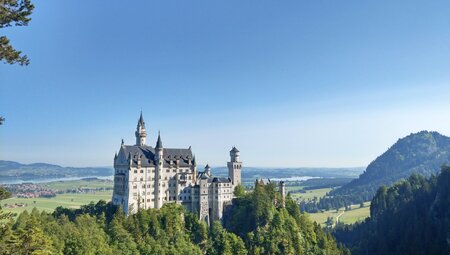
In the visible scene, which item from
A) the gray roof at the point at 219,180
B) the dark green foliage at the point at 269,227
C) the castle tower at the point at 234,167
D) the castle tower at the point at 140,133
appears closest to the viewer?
the dark green foliage at the point at 269,227

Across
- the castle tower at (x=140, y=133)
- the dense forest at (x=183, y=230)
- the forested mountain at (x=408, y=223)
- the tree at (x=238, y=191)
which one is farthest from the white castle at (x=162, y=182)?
the forested mountain at (x=408, y=223)

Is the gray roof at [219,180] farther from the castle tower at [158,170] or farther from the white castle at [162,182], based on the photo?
the castle tower at [158,170]

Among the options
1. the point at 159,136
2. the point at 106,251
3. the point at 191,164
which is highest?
the point at 159,136

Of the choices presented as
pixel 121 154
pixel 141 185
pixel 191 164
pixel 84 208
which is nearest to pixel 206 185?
pixel 191 164

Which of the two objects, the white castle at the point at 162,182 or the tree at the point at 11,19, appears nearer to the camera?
the tree at the point at 11,19

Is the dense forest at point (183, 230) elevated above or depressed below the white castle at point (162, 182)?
below

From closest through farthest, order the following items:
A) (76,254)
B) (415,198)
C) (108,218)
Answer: (76,254), (108,218), (415,198)

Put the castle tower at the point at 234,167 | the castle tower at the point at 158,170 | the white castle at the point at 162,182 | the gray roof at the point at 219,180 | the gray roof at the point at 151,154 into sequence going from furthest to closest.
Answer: the castle tower at the point at 234,167
the gray roof at the point at 219,180
the castle tower at the point at 158,170
the gray roof at the point at 151,154
the white castle at the point at 162,182

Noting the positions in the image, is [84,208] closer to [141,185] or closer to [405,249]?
[141,185]
